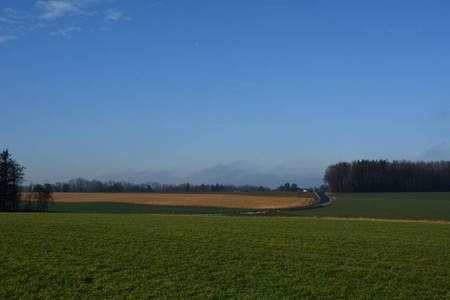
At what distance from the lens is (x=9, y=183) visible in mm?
72312

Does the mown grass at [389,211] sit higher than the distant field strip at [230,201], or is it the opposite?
the distant field strip at [230,201]

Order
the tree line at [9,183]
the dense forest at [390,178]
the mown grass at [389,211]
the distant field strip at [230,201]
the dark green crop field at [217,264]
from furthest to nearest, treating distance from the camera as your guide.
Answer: the dense forest at [390,178] → the distant field strip at [230,201] → the tree line at [9,183] → the mown grass at [389,211] → the dark green crop field at [217,264]

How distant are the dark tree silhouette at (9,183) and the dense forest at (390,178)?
125724 millimetres

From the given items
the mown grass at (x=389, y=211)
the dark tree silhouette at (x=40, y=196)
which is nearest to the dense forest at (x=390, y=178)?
the mown grass at (x=389, y=211)

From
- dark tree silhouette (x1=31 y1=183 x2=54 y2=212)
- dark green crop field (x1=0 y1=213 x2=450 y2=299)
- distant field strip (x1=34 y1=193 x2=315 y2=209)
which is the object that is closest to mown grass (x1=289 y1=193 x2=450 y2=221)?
distant field strip (x1=34 y1=193 x2=315 y2=209)

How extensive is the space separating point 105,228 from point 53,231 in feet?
9.09

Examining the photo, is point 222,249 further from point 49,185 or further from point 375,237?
point 49,185

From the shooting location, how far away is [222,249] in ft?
57.9

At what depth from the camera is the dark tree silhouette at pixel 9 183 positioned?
71.4m

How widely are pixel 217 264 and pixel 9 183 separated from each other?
68.7 metres

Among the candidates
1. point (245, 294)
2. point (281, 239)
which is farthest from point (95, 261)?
point (281, 239)

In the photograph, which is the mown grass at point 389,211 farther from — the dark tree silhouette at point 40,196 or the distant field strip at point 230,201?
the dark tree silhouette at point 40,196

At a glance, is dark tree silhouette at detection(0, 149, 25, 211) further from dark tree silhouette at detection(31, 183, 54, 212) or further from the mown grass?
the mown grass

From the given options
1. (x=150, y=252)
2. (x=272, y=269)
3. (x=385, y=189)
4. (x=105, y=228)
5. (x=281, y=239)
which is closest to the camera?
(x=272, y=269)
